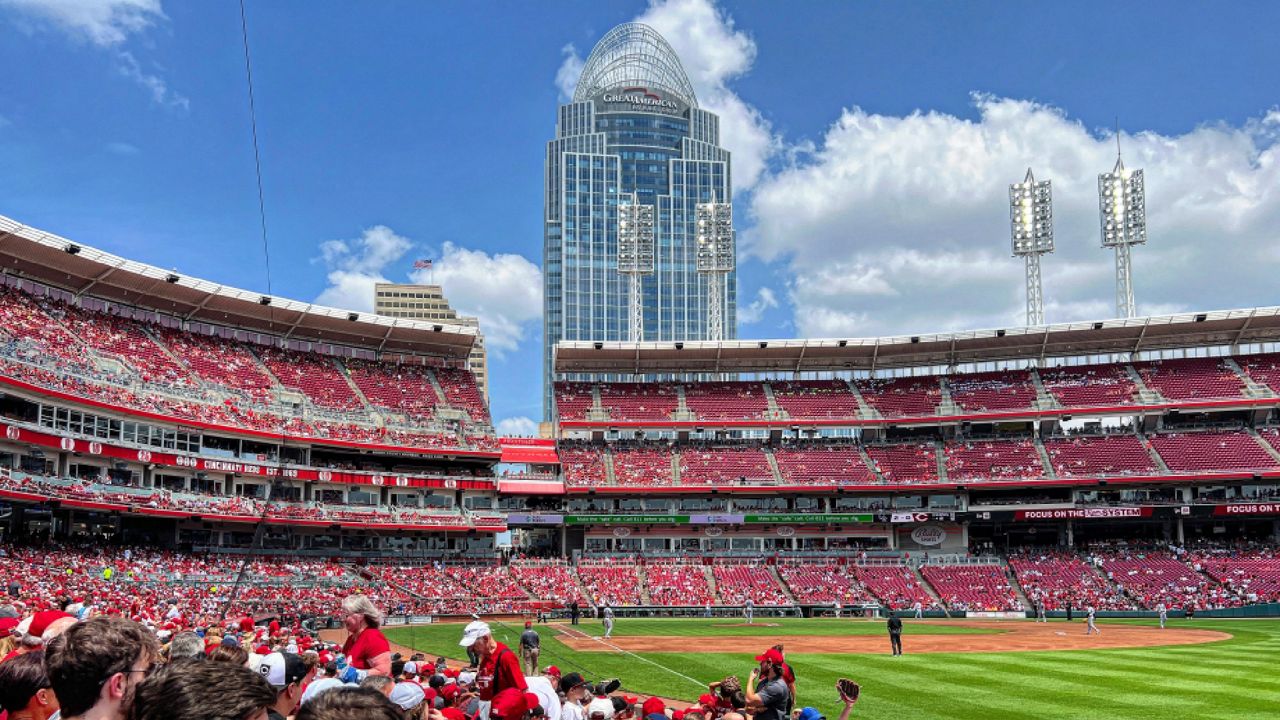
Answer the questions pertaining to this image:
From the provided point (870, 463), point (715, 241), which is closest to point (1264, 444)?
point (870, 463)

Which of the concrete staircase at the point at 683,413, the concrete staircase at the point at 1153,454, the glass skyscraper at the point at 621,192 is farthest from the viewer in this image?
the glass skyscraper at the point at 621,192

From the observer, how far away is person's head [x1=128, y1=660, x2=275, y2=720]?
10.9ft

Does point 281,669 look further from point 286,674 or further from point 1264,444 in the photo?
point 1264,444

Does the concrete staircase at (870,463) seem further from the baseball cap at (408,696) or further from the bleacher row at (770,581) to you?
the baseball cap at (408,696)

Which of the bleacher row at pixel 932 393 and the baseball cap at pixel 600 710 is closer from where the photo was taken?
the baseball cap at pixel 600 710

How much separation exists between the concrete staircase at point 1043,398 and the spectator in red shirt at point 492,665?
63.5 m

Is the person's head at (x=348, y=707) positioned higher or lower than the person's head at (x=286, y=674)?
higher

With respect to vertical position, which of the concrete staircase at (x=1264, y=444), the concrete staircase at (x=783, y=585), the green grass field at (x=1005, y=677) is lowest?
the concrete staircase at (x=783, y=585)

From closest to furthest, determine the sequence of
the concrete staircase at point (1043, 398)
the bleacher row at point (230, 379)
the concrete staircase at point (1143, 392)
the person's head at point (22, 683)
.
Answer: the person's head at point (22, 683)
the bleacher row at point (230, 379)
the concrete staircase at point (1143, 392)
the concrete staircase at point (1043, 398)

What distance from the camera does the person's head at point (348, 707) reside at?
3.12 meters

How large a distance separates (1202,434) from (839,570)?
26.0 metres

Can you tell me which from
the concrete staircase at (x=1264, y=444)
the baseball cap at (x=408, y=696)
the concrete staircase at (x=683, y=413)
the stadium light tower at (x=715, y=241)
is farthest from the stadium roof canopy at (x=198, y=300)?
the concrete staircase at (x=1264, y=444)

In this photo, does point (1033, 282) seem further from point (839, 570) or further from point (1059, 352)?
point (839, 570)

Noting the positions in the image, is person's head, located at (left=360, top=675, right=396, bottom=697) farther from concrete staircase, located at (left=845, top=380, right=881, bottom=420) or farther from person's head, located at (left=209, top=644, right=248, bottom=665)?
concrete staircase, located at (left=845, top=380, right=881, bottom=420)
